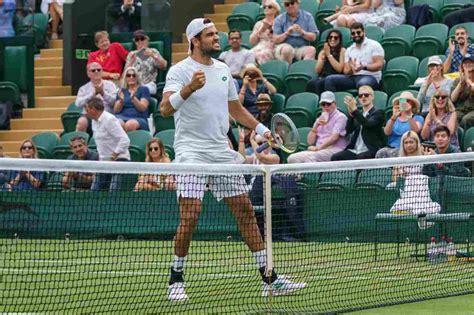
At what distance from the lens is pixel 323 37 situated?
18.2 metres

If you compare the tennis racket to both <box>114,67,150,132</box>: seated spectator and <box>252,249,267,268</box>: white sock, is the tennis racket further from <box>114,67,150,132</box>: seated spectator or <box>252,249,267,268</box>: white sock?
<box>114,67,150,132</box>: seated spectator

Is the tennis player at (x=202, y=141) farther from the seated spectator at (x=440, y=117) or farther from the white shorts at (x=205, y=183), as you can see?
the seated spectator at (x=440, y=117)

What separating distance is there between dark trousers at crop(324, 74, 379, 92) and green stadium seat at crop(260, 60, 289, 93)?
97 centimetres

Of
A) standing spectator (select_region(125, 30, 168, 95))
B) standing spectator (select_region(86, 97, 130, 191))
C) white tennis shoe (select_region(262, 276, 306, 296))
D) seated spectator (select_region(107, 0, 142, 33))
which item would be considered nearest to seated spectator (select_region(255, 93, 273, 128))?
standing spectator (select_region(86, 97, 130, 191))

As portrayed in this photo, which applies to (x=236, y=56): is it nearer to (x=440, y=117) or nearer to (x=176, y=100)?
(x=440, y=117)

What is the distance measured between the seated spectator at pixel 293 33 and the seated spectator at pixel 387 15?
0.85 m

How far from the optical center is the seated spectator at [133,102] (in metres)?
17.8

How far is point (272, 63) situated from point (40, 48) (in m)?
5.29

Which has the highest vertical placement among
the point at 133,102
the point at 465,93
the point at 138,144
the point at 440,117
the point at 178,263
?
the point at 465,93

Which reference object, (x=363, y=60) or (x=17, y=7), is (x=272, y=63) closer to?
(x=363, y=60)

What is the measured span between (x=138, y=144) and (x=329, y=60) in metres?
2.80

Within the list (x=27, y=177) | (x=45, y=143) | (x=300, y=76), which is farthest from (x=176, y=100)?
(x=45, y=143)

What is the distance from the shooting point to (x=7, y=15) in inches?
806

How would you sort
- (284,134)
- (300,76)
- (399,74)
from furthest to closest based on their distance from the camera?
(300,76) → (399,74) → (284,134)
